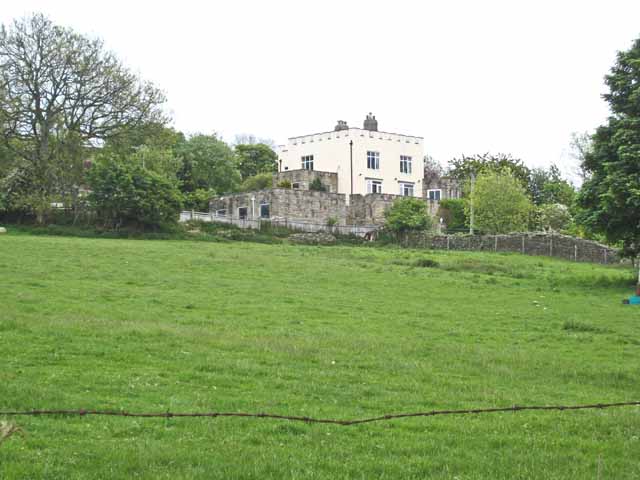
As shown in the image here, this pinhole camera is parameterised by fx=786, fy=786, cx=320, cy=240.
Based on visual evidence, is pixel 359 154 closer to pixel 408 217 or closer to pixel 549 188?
pixel 408 217

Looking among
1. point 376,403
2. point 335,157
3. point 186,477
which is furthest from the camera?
point 335,157

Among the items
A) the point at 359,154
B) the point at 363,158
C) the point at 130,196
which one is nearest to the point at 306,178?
the point at 359,154

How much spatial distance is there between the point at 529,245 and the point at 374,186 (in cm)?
2749

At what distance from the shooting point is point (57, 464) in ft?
27.5

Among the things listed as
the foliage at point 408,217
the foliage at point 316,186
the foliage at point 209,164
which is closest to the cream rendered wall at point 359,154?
the foliage at point 316,186

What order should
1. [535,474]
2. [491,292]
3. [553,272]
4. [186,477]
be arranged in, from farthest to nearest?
[553,272], [491,292], [535,474], [186,477]

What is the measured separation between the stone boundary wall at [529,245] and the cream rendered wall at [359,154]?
1778 centimetres

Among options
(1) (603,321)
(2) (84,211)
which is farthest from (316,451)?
(2) (84,211)

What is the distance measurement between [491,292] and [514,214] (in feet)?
145

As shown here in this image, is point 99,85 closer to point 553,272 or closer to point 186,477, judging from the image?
point 553,272

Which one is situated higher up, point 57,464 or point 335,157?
point 335,157

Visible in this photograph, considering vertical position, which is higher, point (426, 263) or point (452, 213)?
point (452, 213)

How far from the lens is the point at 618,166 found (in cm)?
3253

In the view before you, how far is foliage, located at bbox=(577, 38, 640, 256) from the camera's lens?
31.6 metres
